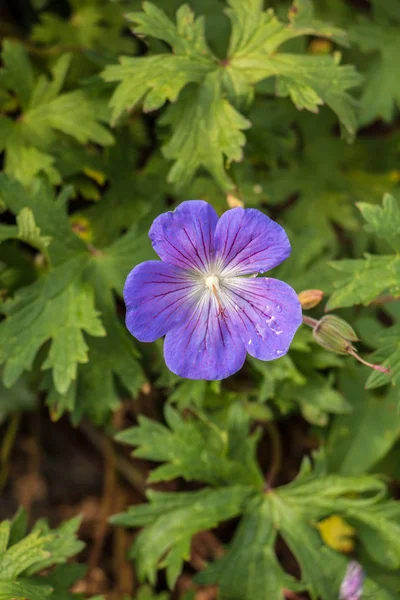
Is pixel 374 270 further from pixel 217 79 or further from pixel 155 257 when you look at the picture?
pixel 217 79

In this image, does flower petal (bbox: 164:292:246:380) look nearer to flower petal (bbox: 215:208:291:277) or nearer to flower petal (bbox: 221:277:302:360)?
flower petal (bbox: 221:277:302:360)

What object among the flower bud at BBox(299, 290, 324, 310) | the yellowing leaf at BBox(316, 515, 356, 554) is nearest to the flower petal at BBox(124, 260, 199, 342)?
the flower bud at BBox(299, 290, 324, 310)

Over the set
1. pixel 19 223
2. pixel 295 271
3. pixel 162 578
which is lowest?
pixel 162 578

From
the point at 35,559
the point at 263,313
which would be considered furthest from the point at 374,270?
the point at 35,559

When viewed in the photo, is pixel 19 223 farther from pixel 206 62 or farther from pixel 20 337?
pixel 206 62

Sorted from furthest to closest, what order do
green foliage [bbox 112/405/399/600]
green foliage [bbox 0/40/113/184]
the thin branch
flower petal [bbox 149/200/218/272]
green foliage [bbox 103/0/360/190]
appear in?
the thin branch
green foliage [bbox 0/40/113/184]
green foliage [bbox 112/405/399/600]
green foliage [bbox 103/0/360/190]
flower petal [bbox 149/200/218/272]

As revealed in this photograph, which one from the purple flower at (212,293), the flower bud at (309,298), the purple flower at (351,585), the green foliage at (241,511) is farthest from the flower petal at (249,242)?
the purple flower at (351,585)

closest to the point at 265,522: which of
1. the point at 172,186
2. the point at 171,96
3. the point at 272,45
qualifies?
the point at 172,186
